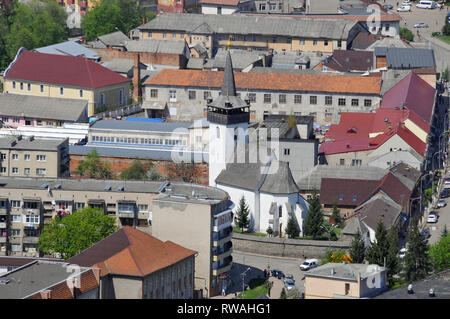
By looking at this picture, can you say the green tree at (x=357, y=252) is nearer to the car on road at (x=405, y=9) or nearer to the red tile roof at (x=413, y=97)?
the red tile roof at (x=413, y=97)

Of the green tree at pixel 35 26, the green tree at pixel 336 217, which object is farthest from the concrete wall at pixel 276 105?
the green tree at pixel 35 26

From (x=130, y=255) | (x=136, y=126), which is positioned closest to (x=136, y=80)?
(x=136, y=126)

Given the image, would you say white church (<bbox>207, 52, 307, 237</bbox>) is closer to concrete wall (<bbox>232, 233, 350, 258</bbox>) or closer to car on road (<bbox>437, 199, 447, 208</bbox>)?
concrete wall (<bbox>232, 233, 350, 258</bbox>)

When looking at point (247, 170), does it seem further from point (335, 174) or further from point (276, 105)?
point (276, 105)

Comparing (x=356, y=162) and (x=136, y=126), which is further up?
(x=136, y=126)

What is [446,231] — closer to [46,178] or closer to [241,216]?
[241,216]

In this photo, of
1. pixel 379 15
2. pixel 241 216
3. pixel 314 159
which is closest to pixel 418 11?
pixel 379 15
